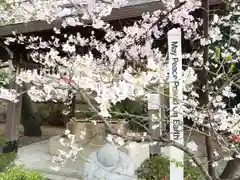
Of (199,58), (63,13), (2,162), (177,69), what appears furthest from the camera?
(2,162)

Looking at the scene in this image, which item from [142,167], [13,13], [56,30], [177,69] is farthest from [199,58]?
[13,13]

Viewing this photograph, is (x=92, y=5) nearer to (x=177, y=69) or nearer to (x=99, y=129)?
(x=177, y=69)

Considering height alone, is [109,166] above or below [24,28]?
below

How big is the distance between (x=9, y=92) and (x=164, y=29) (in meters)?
3.00

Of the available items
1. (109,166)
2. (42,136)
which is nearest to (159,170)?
(109,166)

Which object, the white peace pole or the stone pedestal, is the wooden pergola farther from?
the stone pedestal

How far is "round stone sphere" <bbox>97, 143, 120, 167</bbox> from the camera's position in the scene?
13.1ft

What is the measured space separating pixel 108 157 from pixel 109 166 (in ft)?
0.39

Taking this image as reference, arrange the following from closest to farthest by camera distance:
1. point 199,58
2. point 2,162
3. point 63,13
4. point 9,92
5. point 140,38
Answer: point 199,58 < point 140,38 < point 63,13 < point 2,162 < point 9,92

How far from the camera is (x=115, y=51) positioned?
3.83 m

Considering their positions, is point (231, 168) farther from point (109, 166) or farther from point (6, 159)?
point (6, 159)

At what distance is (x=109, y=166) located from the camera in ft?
13.1

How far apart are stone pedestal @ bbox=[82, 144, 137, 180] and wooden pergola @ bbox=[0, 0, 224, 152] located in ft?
5.84

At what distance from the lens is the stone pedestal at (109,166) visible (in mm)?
3936
